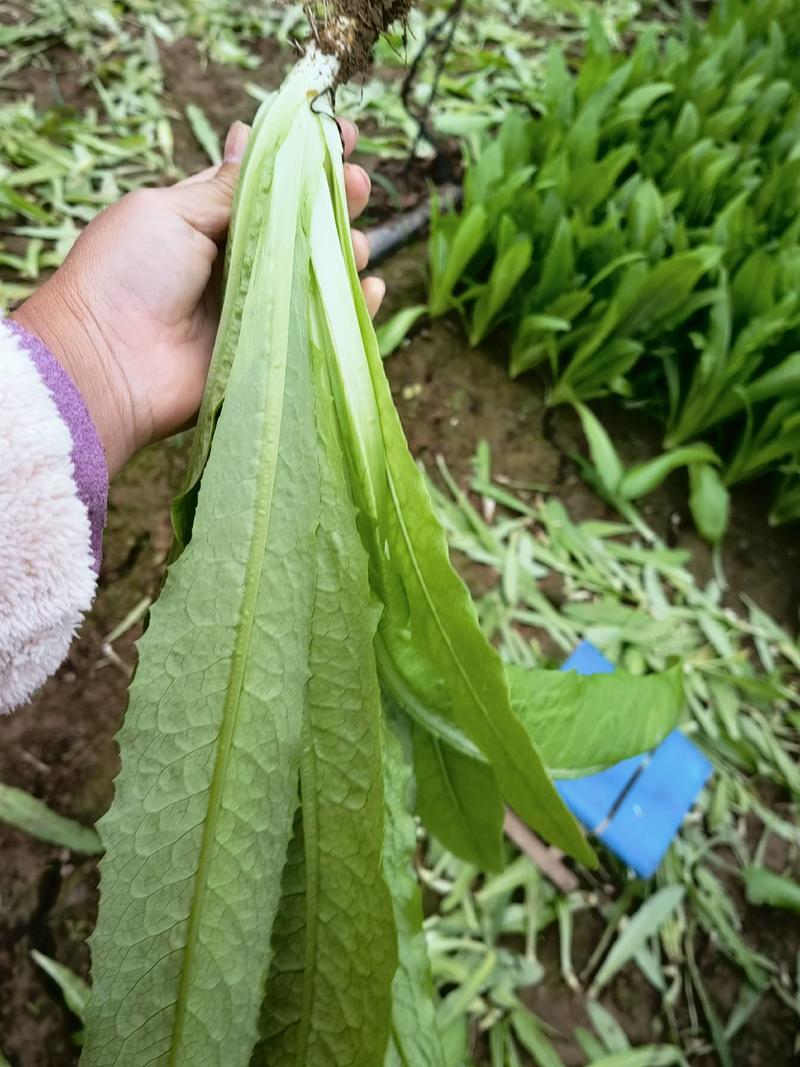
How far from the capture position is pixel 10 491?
630 mm

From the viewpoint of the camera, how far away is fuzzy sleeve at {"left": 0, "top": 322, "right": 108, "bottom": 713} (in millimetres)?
630

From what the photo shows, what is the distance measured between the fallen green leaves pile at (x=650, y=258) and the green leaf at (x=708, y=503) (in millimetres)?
18

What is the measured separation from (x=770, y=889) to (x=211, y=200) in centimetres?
132

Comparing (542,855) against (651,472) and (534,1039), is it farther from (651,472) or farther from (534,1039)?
(651,472)

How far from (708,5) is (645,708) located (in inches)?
118

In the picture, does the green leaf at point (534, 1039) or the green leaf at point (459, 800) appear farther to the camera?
the green leaf at point (534, 1039)

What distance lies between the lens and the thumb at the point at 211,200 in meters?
0.98

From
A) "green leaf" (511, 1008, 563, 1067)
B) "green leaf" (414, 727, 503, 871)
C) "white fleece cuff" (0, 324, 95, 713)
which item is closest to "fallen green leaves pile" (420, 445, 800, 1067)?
"green leaf" (511, 1008, 563, 1067)

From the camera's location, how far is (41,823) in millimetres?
981

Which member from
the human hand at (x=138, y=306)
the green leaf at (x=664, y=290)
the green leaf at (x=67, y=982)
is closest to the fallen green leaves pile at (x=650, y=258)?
the green leaf at (x=664, y=290)

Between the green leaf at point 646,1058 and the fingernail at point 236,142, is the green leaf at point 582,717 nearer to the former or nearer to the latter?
the green leaf at point 646,1058

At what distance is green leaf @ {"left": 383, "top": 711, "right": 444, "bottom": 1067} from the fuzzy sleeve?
1.09ft

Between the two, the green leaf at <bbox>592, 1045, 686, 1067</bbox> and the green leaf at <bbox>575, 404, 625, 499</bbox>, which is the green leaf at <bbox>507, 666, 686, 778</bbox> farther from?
the green leaf at <bbox>575, 404, 625, 499</bbox>

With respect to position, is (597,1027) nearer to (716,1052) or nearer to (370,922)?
(716,1052)
